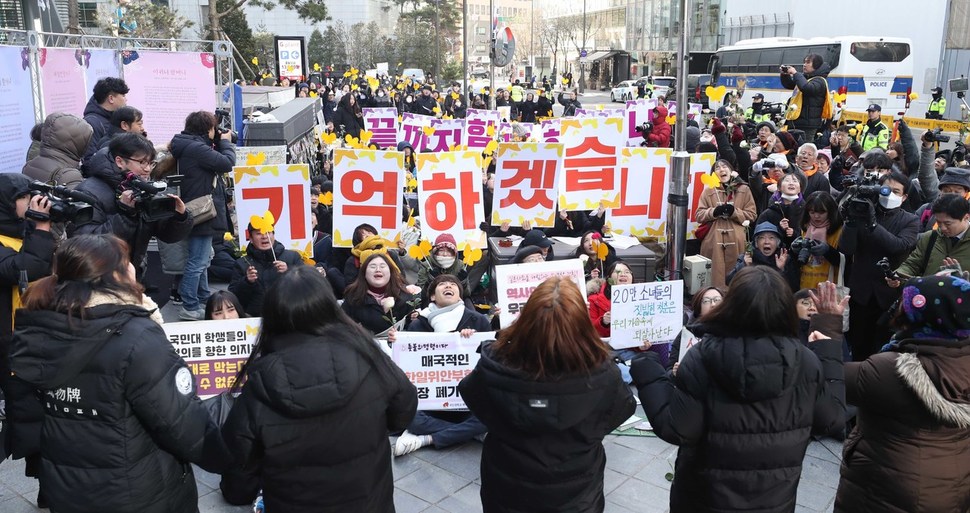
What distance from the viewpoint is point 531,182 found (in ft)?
23.0

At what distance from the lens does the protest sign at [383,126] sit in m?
12.0

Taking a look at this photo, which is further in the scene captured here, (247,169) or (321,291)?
(247,169)

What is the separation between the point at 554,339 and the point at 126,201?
2.72m

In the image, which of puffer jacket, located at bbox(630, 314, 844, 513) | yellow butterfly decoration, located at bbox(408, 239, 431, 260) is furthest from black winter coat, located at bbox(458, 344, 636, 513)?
yellow butterfly decoration, located at bbox(408, 239, 431, 260)

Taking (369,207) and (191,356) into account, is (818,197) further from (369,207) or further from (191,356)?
(191,356)

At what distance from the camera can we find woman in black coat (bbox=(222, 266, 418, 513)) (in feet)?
7.93

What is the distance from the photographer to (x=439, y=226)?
22.4 ft

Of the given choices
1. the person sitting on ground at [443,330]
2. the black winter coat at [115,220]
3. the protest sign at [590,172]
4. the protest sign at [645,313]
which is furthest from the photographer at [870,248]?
the black winter coat at [115,220]

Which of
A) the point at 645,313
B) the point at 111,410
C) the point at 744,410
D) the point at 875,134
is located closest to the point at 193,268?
the point at 645,313

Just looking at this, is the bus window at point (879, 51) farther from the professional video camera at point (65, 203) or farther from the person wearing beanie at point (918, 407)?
the professional video camera at point (65, 203)

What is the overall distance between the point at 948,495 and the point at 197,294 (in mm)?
6062

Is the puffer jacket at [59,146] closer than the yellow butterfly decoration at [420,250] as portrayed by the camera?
Yes

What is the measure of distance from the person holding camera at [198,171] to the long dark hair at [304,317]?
4.32 m

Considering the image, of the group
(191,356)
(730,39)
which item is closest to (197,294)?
(191,356)
